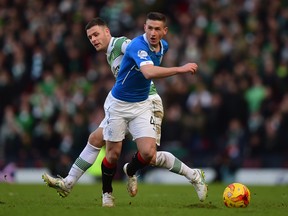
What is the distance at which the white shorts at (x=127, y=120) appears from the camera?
11.4m

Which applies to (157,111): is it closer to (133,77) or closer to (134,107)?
(134,107)

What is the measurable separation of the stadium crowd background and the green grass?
3.60 metres

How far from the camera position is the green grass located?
34.2 feet

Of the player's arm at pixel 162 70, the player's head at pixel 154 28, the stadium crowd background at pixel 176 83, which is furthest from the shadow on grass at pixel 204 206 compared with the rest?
the stadium crowd background at pixel 176 83

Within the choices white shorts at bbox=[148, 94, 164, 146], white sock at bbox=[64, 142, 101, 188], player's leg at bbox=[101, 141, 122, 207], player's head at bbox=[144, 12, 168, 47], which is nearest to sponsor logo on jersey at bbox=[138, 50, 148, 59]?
player's head at bbox=[144, 12, 168, 47]

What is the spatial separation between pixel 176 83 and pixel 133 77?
933cm

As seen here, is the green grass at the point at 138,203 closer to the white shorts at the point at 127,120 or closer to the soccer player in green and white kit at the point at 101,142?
the soccer player in green and white kit at the point at 101,142

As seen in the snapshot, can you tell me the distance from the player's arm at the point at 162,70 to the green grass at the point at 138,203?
1607mm

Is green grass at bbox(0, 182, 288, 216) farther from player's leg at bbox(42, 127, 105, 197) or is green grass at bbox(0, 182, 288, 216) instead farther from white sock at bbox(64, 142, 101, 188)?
white sock at bbox(64, 142, 101, 188)

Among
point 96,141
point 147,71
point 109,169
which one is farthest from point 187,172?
point 147,71

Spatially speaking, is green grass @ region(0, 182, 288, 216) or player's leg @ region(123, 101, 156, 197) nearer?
green grass @ region(0, 182, 288, 216)

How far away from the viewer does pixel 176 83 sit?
20750mm

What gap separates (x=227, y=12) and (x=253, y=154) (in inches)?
161

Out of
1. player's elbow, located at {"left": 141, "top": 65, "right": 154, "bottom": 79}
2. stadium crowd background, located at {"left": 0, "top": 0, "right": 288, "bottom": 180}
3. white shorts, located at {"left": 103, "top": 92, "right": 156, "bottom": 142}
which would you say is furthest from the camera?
stadium crowd background, located at {"left": 0, "top": 0, "right": 288, "bottom": 180}
